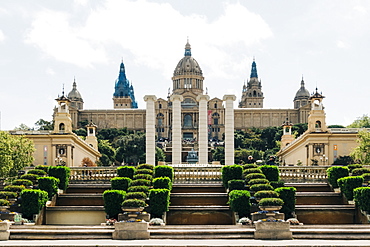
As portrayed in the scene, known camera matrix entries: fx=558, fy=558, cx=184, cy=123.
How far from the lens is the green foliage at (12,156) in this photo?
48.8 m

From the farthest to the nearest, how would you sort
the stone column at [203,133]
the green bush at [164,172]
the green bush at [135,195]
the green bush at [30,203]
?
1. the stone column at [203,133]
2. the green bush at [164,172]
3. the green bush at [30,203]
4. the green bush at [135,195]

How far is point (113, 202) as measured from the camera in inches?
1120

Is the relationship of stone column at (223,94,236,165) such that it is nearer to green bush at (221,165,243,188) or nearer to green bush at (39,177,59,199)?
green bush at (221,165,243,188)

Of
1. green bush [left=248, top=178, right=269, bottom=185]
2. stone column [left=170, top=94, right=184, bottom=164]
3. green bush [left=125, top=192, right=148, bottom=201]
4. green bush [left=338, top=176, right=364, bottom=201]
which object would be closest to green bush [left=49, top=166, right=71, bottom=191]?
green bush [left=125, top=192, right=148, bottom=201]

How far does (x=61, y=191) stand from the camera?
33875mm

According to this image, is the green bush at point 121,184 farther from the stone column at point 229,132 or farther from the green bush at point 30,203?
the stone column at point 229,132

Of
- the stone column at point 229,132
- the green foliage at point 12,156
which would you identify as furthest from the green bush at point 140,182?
the green foliage at point 12,156

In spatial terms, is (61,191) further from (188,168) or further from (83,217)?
(188,168)

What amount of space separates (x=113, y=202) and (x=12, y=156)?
87.6ft

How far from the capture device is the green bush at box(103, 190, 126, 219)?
28.4 metres

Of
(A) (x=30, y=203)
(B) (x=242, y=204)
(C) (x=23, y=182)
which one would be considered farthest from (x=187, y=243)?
(C) (x=23, y=182)

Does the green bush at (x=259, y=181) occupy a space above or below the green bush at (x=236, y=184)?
above

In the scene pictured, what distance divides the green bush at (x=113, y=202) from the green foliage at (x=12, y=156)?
23182mm

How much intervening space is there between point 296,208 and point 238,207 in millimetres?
3461
